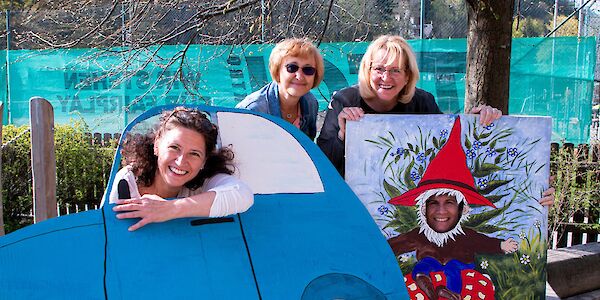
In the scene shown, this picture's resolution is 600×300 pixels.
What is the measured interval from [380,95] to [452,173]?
454 millimetres

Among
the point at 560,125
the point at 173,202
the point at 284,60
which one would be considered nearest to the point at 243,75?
the point at 560,125

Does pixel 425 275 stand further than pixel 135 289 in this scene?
Yes

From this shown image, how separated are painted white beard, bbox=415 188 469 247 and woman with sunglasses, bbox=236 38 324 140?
70 centimetres

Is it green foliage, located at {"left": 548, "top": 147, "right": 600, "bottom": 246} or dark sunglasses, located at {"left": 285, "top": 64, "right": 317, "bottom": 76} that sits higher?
dark sunglasses, located at {"left": 285, "top": 64, "right": 317, "bottom": 76}

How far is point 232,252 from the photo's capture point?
70.7 inches

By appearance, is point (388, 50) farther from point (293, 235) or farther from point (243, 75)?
point (243, 75)

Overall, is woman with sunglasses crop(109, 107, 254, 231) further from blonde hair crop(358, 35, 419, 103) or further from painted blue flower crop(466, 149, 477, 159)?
painted blue flower crop(466, 149, 477, 159)

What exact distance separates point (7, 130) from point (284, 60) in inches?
187

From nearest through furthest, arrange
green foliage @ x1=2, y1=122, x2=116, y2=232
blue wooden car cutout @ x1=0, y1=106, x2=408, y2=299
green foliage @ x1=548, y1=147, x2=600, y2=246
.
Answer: blue wooden car cutout @ x1=0, y1=106, x2=408, y2=299 < green foliage @ x1=548, y1=147, x2=600, y2=246 < green foliage @ x1=2, y1=122, x2=116, y2=232

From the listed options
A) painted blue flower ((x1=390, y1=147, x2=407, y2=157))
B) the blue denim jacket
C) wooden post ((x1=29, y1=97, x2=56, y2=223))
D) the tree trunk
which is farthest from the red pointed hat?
wooden post ((x1=29, y1=97, x2=56, y2=223))

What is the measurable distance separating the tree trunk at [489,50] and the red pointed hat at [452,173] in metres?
1.55

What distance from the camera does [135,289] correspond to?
1.61m

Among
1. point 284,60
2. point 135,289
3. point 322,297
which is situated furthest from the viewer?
point 284,60

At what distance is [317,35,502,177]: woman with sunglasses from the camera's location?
101 inches
